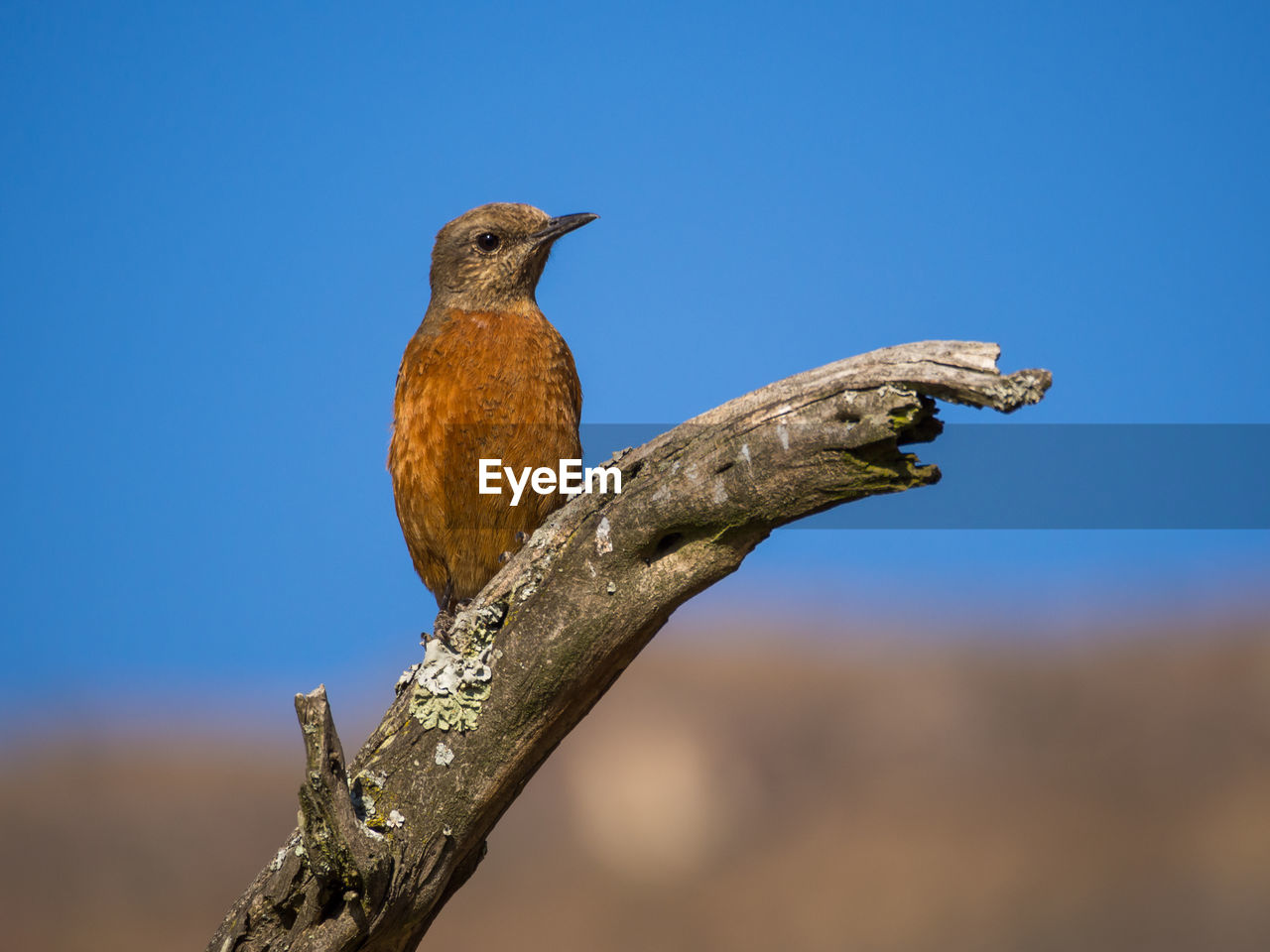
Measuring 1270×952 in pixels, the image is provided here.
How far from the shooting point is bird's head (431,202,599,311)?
7.25m

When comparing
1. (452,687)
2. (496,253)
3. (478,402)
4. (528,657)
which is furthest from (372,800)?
(496,253)

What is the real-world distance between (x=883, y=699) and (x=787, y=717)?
4.93 feet

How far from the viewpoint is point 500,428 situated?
258 inches

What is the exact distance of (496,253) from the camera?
7.29 m

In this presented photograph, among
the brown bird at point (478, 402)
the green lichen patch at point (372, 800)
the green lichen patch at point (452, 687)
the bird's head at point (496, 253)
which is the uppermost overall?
the bird's head at point (496, 253)

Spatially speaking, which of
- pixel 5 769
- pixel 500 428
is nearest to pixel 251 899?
pixel 500 428

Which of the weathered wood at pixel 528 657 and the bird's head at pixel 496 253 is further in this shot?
the bird's head at pixel 496 253

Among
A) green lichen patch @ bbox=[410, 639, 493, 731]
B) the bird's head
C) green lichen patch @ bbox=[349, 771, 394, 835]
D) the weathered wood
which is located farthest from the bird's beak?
green lichen patch @ bbox=[349, 771, 394, 835]

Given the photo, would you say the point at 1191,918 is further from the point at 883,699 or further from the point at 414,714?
the point at 414,714

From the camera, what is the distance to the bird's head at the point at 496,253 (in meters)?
7.25

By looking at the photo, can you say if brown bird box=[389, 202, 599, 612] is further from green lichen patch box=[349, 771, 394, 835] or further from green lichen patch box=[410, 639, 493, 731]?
green lichen patch box=[349, 771, 394, 835]

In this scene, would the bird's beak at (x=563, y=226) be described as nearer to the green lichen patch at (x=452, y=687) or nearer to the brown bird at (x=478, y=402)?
the brown bird at (x=478, y=402)

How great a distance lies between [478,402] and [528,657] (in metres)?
2.02

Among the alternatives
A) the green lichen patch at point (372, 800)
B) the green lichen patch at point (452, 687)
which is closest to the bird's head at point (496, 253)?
the green lichen patch at point (452, 687)
